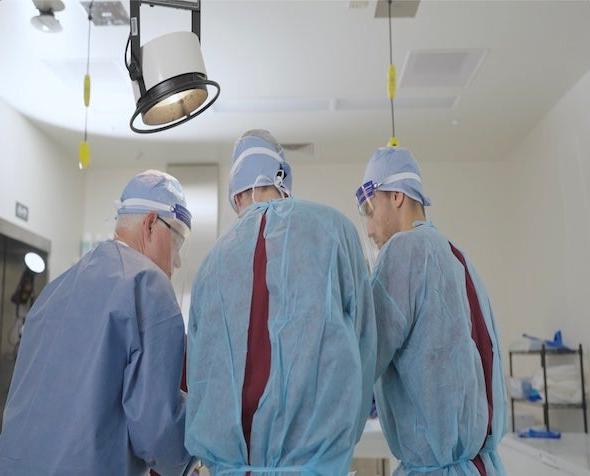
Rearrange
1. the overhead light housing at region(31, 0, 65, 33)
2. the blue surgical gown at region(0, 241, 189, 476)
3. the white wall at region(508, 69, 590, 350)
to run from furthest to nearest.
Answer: the white wall at region(508, 69, 590, 350) < the overhead light housing at region(31, 0, 65, 33) < the blue surgical gown at region(0, 241, 189, 476)

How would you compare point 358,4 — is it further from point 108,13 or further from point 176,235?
point 176,235

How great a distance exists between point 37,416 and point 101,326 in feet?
0.84

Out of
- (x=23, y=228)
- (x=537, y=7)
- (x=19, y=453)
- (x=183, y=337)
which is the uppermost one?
(x=537, y=7)

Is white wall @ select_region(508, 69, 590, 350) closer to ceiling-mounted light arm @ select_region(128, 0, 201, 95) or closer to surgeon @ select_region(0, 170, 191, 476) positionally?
ceiling-mounted light arm @ select_region(128, 0, 201, 95)

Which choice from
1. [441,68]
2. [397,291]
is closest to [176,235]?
[397,291]

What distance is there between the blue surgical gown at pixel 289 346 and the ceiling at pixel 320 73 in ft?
7.10

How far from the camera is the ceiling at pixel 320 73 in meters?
3.37

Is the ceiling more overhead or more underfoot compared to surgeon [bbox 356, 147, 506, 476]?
more overhead

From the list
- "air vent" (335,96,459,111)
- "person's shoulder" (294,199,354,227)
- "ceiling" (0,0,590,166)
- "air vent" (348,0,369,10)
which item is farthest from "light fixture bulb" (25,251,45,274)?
"person's shoulder" (294,199,354,227)

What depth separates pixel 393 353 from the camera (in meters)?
1.59

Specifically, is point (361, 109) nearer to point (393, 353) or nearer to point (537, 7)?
point (537, 7)

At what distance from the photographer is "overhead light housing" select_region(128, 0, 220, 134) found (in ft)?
5.76

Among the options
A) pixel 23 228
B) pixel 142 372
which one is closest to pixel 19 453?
pixel 142 372

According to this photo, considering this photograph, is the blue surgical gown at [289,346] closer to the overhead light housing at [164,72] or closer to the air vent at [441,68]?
the overhead light housing at [164,72]
